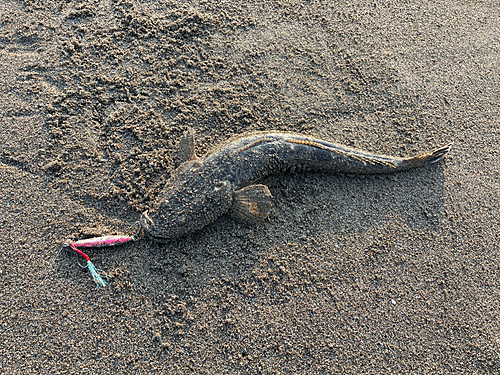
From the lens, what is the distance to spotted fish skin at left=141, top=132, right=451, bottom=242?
2.99 metres

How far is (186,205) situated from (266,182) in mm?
849

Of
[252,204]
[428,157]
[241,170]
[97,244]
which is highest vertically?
[428,157]

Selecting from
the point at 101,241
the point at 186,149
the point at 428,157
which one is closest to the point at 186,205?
the point at 186,149

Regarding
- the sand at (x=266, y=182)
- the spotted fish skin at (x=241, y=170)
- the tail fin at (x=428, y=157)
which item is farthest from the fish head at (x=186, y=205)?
the tail fin at (x=428, y=157)

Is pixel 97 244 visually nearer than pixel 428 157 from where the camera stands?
Yes

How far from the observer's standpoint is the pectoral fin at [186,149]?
326 centimetres

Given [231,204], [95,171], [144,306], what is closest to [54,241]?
[95,171]

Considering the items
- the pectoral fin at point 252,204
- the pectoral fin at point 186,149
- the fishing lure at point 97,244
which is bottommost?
the fishing lure at point 97,244

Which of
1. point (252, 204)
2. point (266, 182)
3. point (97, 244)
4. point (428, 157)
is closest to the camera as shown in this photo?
point (97, 244)

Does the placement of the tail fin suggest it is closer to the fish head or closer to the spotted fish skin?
the spotted fish skin

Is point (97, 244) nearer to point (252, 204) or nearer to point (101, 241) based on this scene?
point (101, 241)

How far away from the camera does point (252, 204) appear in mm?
3131

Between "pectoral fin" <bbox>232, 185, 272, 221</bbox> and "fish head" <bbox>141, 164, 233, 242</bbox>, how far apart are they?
0.09 m

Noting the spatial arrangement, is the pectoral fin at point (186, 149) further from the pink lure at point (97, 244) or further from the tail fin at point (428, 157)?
the tail fin at point (428, 157)
